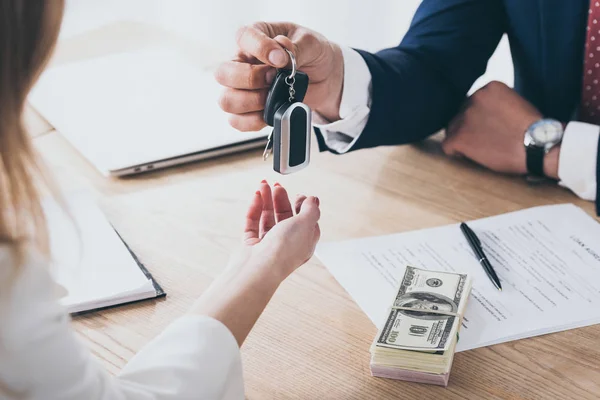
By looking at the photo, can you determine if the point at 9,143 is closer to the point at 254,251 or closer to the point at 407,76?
the point at 254,251

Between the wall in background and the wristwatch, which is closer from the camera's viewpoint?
the wristwatch

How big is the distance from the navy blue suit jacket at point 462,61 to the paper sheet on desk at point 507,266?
30 cm

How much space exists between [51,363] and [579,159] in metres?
0.91

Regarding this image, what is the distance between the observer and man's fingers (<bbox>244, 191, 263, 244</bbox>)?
99 cm

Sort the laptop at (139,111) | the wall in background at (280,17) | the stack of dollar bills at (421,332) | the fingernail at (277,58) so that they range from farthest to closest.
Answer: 1. the wall in background at (280,17)
2. the laptop at (139,111)
3. the fingernail at (277,58)
4. the stack of dollar bills at (421,332)

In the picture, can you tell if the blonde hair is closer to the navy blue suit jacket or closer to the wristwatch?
the navy blue suit jacket

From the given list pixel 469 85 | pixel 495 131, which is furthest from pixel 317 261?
pixel 469 85

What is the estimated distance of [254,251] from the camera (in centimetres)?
90

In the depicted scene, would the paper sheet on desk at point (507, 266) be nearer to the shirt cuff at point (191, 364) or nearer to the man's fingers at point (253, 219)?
the man's fingers at point (253, 219)

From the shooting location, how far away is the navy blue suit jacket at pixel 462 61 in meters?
1.38

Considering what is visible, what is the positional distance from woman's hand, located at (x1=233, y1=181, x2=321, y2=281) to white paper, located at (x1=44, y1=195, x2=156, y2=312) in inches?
6.2

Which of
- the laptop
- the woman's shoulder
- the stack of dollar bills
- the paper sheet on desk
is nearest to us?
the woman's shoulder

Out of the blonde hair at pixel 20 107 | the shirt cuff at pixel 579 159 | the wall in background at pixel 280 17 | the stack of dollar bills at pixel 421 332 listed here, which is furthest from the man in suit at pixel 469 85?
the wall in background at pixel 280 17

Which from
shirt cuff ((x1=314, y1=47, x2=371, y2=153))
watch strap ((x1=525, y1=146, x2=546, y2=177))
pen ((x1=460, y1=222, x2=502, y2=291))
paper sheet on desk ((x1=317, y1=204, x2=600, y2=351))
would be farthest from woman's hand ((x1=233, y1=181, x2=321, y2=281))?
watch strap ((x1=525, y1=146, x2=546, y2=177))
